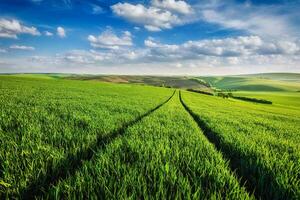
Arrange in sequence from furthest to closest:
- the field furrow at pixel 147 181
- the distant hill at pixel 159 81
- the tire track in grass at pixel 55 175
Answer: the distant hill at pixel 159 81 → the tire track in grass at pixel 55 175 → the field furrow at pixel 147 181

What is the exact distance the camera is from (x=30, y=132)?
3.79m

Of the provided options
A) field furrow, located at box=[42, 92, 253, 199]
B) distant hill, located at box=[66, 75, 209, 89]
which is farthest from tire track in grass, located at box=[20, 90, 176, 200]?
distant hill, located at box=[66, 75, 209, 89]

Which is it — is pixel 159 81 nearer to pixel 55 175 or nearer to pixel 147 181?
pixel 55 175

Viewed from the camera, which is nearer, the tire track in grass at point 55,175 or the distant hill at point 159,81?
the tire track in grass at point 55,175

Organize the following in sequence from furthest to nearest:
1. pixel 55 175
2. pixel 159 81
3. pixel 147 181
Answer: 1. pixel 159 81
2. pixel 55 175
3. pixel 147 181

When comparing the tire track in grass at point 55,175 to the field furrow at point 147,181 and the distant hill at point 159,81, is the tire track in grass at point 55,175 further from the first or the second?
the distant hill at point 159,81

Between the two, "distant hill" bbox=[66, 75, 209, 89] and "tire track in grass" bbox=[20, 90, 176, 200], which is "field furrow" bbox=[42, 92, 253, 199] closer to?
"tire track in grass" bbox=[20, 90, 176, 200]

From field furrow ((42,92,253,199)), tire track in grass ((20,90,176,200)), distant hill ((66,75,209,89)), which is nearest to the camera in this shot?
field furrow ((42,92,253,199))

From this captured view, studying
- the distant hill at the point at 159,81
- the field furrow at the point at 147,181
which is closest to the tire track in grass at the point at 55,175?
the field furrow at the point at 147,181

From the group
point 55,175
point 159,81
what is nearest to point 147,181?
point 55,175

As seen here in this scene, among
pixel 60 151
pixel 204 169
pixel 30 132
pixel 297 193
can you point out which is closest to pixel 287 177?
pixel 297 193

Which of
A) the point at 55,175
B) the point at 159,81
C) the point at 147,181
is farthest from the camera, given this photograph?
the point at 159,81

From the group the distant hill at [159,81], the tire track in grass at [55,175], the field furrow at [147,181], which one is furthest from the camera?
the distant hill at [159,81]

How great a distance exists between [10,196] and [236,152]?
4046 millimetres
